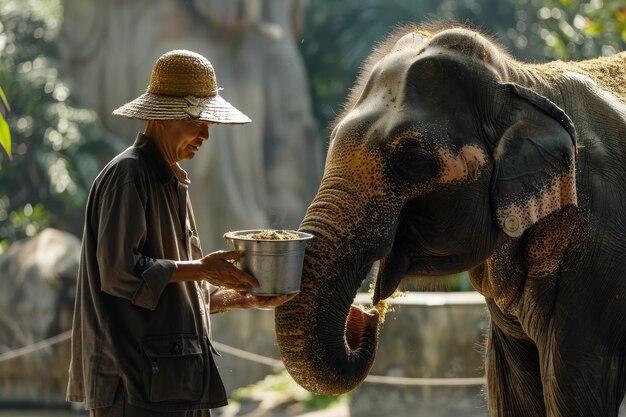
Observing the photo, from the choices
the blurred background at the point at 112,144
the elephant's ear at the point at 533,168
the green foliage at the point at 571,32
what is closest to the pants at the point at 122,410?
the elephant's ear at the point at 533,168

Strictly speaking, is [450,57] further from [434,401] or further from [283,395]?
[283,395]

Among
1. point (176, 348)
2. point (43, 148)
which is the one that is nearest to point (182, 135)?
point (176, 348)

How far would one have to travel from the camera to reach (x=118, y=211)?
3.15m

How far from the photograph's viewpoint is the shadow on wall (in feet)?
44.0

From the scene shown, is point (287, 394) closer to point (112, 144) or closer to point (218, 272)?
point (112, 144)

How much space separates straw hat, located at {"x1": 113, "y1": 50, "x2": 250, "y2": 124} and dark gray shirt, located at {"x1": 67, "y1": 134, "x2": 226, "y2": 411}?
0.41 feet

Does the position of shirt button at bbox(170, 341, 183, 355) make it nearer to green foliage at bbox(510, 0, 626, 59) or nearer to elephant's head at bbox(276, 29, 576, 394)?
elephant's head at bbox(276, 29, 576, 394)

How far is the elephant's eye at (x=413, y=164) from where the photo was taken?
10.8 ft

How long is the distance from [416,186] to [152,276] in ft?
2.77

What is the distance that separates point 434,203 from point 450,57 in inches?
18.9

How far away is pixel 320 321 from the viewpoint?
3.14m

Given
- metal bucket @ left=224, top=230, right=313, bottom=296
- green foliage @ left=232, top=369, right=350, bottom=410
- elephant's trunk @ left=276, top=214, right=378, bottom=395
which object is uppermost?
metal bucket @ left=224, top=230, right=313, bottom=296

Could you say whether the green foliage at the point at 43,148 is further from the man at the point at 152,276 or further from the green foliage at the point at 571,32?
the man at the point at 152,276

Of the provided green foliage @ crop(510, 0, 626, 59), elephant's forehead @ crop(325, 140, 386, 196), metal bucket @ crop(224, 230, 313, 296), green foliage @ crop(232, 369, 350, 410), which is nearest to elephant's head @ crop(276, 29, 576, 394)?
elephant's forehead @ crop(325, 140, 386, 196)
